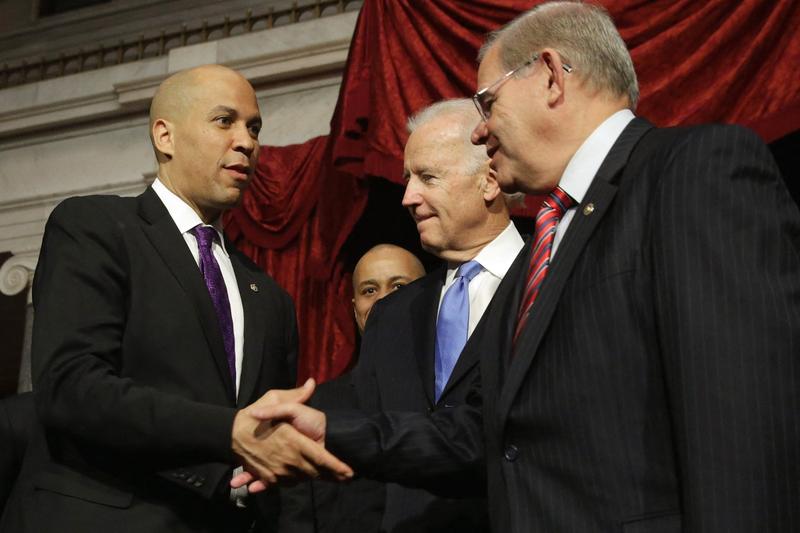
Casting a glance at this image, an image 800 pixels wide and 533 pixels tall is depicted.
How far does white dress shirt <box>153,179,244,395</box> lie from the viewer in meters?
2.10

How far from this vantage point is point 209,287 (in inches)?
82.0

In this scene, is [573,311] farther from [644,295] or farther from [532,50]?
[532,50]

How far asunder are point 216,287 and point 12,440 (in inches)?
22.5

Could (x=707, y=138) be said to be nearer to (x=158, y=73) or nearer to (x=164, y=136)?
(x=164, y=136)

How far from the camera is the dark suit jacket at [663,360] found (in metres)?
1.20

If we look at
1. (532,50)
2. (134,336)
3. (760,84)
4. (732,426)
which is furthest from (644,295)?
(760,84)

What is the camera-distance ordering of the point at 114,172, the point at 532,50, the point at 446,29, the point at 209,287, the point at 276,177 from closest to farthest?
the point at 532,50 → the point at 209,287 → the point at 446,29 → the point at 276,177 → the point at 114,172

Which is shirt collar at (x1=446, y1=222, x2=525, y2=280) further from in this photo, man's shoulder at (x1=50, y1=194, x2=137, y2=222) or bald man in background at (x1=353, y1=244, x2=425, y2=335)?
bald man in background at (x1=353, y1=244, x2=425, y2=335)

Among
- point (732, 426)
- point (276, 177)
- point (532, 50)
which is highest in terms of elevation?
point (276, 177)

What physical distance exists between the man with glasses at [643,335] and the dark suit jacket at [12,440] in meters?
1.12

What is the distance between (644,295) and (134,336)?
0.99 m

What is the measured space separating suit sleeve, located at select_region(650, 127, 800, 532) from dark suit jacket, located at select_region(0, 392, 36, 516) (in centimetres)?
145

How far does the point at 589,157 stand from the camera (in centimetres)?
162

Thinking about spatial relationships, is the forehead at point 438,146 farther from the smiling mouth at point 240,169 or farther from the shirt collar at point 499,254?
the smiling mouth at point 240,169
